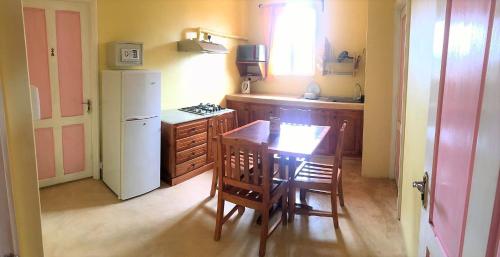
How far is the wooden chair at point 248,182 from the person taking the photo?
8.45 feet

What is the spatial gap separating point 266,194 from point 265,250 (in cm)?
44

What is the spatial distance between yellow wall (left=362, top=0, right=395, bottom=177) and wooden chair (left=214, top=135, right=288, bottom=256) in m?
1.89

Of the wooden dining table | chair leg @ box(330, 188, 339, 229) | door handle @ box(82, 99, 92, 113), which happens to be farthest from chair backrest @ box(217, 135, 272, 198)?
door handle @ box(82, 99, 92, 113)

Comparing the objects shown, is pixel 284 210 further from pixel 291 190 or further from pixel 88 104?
pixel 88 104

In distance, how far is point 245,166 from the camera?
2.64 metres

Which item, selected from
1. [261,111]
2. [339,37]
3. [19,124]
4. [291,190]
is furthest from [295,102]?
[19,124]

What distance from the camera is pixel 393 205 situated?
11.4 ft

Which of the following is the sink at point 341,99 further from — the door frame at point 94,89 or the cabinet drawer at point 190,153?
the door frame at point 94,89

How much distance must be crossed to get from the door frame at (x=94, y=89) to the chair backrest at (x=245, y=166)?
191 cm

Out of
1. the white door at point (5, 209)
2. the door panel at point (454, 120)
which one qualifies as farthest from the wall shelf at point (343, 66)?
the white door at point (5, 209)

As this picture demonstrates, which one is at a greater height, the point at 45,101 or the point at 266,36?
the point at 266,36

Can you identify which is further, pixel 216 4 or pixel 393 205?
pixel 216 4

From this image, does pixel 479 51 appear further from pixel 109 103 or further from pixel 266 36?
pixel 266 36

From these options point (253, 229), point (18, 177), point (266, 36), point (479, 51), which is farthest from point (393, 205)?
point (266, 36)
